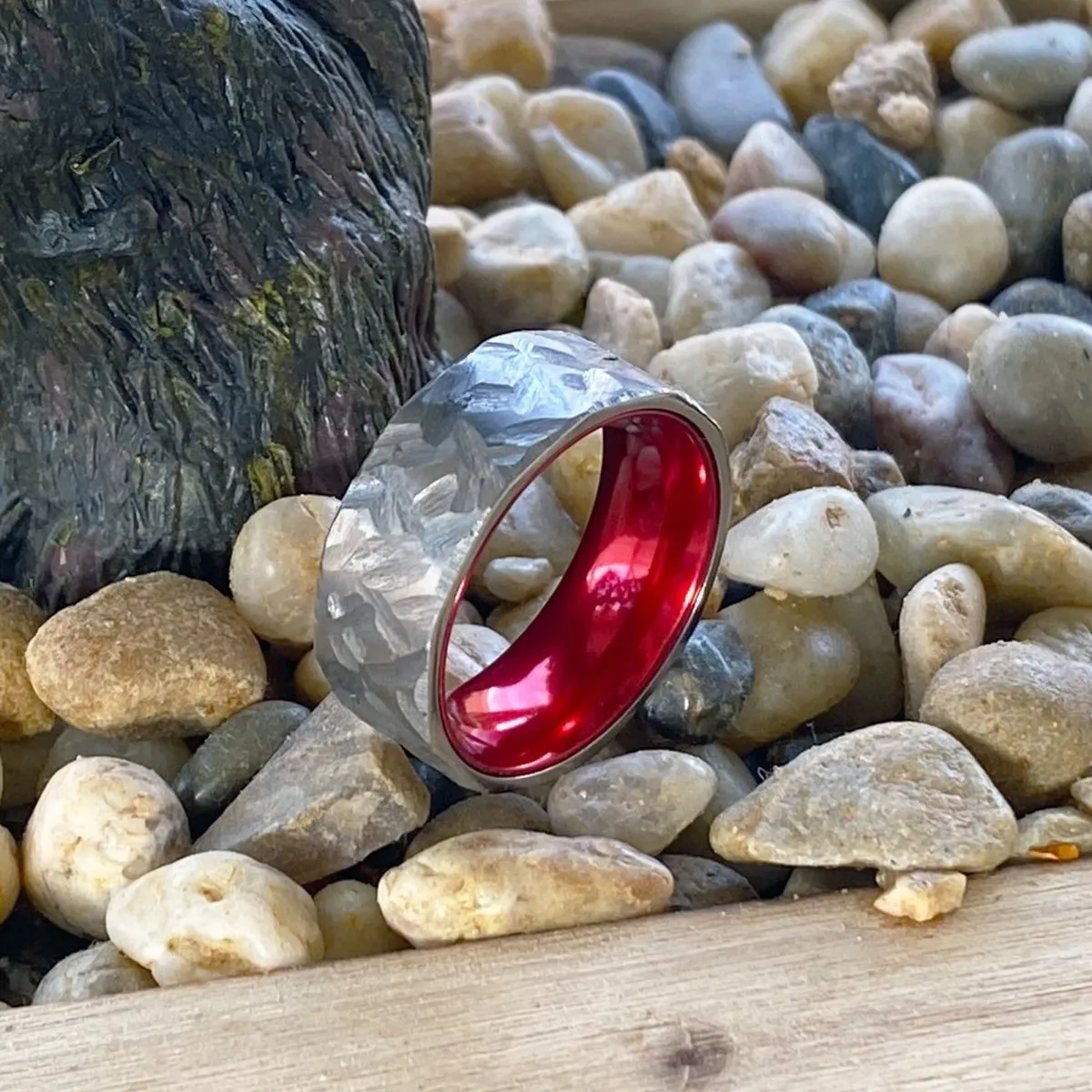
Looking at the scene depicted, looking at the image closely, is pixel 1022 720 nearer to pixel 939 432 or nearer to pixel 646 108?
pixel 939 432

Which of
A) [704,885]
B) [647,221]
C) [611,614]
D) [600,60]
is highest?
[600,60]

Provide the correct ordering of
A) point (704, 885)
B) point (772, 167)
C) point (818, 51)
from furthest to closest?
point (818, 51), point (772, 167), point (704, 885)

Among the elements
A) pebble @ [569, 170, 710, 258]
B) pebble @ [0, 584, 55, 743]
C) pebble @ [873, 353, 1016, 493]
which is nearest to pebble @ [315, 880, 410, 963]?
pebble @ [0, 584, 55, 743]

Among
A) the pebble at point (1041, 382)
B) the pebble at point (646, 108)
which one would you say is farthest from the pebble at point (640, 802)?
the pebble at point (646, 108)

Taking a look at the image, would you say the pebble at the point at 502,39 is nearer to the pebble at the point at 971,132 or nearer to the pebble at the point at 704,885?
the pebble at the point at 971,132

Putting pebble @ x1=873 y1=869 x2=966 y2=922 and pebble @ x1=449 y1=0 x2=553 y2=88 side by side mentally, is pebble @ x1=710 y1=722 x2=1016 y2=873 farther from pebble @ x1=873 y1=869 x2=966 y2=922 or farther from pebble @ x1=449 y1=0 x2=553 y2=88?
pebble @ x1=449 y1=0 x2=553 y2=88

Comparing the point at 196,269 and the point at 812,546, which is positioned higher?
the point at 196,269

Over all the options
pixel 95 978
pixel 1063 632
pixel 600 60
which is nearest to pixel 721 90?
pixel 600 60

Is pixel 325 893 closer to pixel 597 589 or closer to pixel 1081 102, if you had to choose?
pixel 597 589
